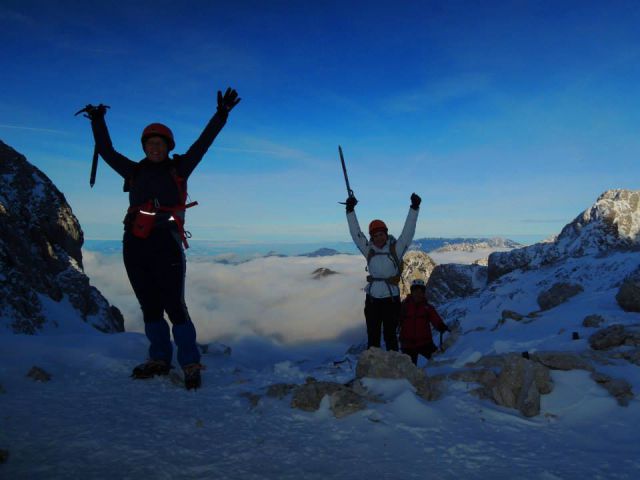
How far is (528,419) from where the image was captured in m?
4.80

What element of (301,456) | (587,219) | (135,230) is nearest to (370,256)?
(135,230)

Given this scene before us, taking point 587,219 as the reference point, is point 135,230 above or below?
below

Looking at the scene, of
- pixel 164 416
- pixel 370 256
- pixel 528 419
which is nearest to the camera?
pixel 164 416

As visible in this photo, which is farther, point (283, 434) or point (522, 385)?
point (522, 385)

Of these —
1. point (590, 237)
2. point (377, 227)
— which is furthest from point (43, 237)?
point (590, 237)

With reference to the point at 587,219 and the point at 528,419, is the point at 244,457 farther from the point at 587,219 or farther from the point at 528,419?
the point at 587,219

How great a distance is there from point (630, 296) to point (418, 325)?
50.3ft

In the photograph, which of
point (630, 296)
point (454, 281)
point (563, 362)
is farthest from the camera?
point (454, 281)

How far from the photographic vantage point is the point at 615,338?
32.3 ft

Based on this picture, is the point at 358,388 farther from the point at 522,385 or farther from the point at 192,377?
the point at 192,377

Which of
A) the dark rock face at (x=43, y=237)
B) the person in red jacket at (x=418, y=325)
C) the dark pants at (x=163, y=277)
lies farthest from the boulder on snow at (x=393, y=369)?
the dark rock face at (x=43, y=237)

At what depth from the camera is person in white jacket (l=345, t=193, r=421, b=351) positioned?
8.48m

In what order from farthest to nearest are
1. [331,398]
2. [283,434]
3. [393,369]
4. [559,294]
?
[559,294] < [393,369] < [331,398] < [283,434]

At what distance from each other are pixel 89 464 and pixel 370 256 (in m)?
6.34
